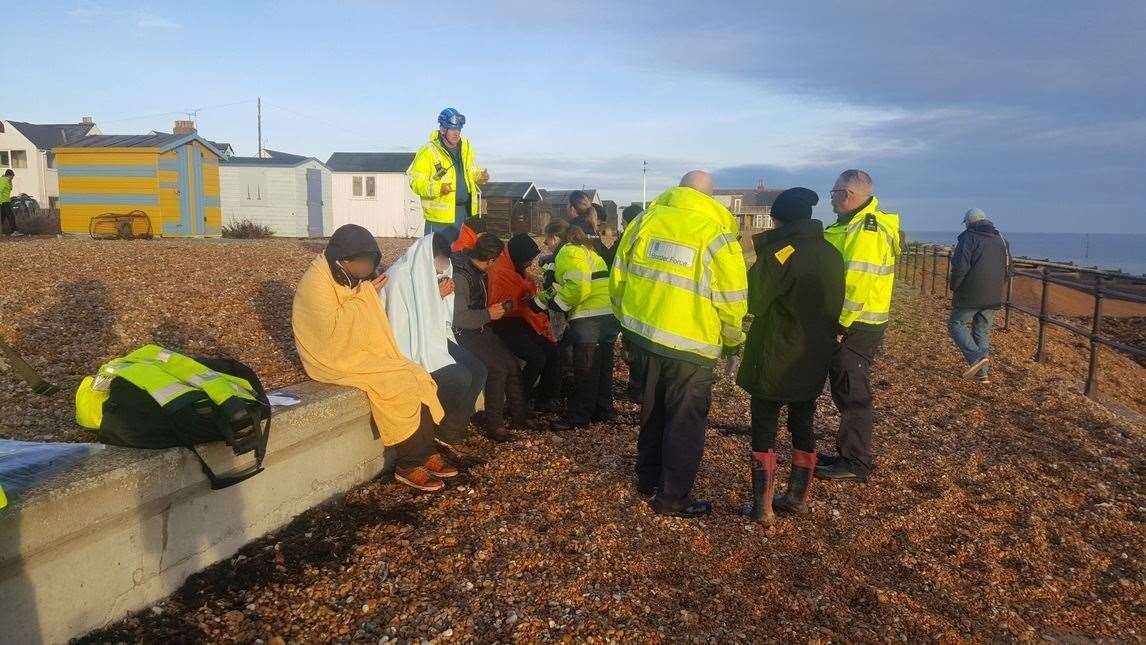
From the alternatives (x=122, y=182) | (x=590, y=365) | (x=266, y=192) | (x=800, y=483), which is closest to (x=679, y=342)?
(x=800, y=483)

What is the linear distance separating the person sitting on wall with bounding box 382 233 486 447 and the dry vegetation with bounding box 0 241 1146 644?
0.37 m

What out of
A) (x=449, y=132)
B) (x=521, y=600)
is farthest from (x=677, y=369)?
(x=449, y=132)

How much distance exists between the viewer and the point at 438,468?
15.4 ft

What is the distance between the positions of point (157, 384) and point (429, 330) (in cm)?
192

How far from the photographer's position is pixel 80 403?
331cm

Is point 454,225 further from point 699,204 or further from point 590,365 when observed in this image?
point 699,204

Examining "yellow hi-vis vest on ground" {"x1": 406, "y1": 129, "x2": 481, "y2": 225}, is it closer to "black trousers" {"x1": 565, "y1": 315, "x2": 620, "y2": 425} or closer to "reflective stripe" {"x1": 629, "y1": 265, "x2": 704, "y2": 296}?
"black trousers" {"x1": 565, "y1": 315, "x2": 620, "y2": 425}

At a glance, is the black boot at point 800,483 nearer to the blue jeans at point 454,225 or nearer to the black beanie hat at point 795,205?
the black beanie hat at point 795,205

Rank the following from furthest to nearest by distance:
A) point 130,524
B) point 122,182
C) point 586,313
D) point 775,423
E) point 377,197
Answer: point 377,197 < point 122,182 < point 586,313 < point 775,423 < point 130,524

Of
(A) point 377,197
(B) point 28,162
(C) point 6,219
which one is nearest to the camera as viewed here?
(C) point 6,219

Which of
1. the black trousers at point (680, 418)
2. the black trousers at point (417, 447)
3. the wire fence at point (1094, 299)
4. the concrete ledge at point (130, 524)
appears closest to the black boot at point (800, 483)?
the black trousers at point (680, 418)

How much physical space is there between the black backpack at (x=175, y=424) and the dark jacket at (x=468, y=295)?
2302mm

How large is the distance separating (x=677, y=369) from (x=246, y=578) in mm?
2246

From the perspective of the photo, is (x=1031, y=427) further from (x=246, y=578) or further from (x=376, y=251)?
(x=246, y=578)
